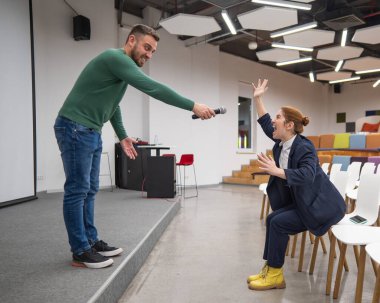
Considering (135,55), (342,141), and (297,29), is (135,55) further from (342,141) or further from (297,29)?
(342,141)

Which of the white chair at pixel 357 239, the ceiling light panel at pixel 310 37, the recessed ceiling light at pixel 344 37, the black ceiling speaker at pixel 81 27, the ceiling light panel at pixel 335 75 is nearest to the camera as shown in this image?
the white chair at pixel 357 239

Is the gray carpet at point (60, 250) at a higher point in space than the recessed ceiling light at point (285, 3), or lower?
lower

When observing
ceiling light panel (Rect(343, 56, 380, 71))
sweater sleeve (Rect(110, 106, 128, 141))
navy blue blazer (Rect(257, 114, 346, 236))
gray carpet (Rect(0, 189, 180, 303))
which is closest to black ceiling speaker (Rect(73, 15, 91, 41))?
gray carpet (Rect(0, 189, 180, 303))

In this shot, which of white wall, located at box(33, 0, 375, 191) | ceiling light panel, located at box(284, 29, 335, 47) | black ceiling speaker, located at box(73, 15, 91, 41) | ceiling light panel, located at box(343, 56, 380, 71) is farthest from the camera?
ceiling light panel, located at box(343, 56, 380, 71)

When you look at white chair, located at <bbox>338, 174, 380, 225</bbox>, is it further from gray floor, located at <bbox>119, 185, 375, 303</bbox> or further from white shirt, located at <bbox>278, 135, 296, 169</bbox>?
white shirt, located at <bbox>278, 135, 296, 169</bbox>

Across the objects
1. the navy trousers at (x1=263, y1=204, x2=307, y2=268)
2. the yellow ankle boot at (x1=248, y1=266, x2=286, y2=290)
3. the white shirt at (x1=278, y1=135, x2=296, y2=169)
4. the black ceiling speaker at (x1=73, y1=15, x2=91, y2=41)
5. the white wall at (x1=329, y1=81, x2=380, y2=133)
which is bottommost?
the yellow ankle boot at (x1=248, y1=266, x2=286, y2=290)

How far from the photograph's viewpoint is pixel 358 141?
8.44 meters

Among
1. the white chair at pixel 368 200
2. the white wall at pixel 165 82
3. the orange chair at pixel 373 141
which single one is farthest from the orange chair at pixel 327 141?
the white chair at pixel 368 200

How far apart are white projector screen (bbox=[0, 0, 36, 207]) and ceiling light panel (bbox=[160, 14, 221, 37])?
224 cm

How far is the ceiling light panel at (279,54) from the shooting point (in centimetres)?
743

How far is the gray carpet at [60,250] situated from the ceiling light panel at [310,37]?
14.4ft

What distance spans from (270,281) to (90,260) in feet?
3.62

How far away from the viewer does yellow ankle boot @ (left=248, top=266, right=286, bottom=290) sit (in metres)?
1.95

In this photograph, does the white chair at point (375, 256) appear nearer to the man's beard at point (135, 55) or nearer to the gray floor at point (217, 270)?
the gray floor at point (217, 270)
